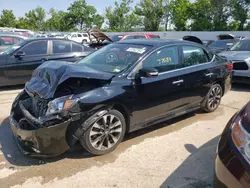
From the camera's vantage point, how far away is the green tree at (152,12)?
50.1 m

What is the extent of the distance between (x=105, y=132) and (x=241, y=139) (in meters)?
1.84

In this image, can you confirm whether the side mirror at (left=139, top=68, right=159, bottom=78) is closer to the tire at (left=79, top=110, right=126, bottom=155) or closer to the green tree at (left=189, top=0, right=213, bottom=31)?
the tire at (left=79, top=110, right=126, bottom=155)

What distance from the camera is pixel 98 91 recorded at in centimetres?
323

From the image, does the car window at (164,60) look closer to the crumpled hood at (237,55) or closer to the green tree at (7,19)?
the crumpled hood at (237,55)

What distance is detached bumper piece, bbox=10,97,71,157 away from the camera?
293cm

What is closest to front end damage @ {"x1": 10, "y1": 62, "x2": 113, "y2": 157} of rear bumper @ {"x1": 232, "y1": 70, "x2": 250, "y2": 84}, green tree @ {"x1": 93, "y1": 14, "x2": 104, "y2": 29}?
rear bumper @ {"x1": 232, "y1": 70, "x2": 250, "y2": 84}

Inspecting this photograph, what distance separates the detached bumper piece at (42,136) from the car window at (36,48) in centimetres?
415

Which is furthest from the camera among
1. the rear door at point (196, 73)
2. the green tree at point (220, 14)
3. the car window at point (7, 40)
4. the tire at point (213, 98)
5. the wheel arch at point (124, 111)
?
the green tree at point (220, 14)

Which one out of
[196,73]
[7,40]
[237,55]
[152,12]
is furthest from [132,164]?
[152,12]

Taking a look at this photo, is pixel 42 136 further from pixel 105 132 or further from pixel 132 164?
pixel 132 164

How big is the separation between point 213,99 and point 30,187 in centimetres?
381

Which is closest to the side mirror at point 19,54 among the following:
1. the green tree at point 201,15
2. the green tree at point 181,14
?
the green tree at point 201,15

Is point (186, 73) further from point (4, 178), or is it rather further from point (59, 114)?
point (4, 178)

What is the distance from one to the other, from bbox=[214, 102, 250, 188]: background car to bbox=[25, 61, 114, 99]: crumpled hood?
174cm
